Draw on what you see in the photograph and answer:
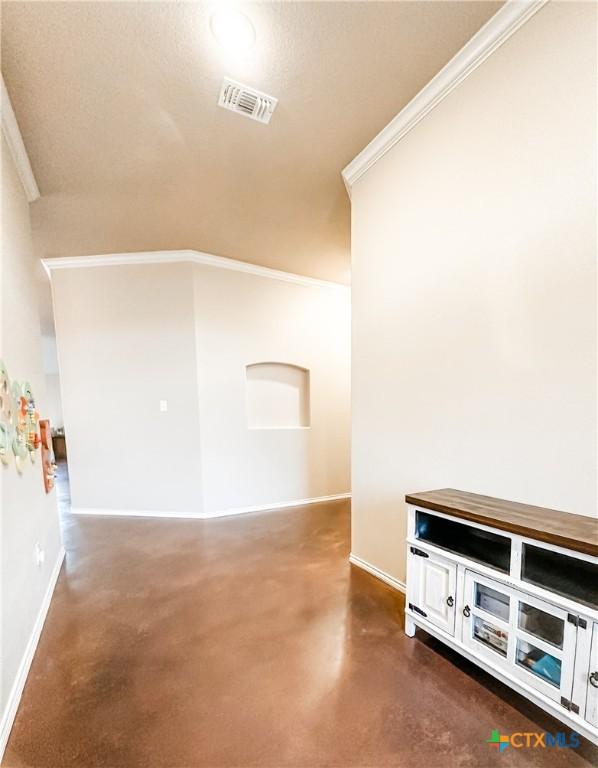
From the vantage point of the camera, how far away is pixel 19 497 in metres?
1.73

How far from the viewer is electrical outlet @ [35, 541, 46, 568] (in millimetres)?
1988

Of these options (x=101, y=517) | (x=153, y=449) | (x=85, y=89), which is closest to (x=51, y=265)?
(x=153, y=449)

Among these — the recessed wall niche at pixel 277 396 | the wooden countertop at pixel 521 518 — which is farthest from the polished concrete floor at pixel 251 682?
the recessed wall niche at pixel 277 396

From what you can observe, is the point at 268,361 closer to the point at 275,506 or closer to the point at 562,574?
the point at 275,506

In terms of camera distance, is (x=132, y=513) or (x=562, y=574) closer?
(x=562, y=574)

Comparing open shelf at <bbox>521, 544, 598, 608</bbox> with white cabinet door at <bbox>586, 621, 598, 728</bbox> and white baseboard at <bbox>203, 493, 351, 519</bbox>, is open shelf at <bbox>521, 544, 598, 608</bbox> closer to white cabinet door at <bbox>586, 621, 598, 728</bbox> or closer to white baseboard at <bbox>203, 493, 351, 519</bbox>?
white cabinet door at <bbox>586, 621, 598, 728</bbox>

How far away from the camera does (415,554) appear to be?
1.72 m

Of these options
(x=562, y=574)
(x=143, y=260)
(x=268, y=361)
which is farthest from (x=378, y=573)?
(x=143, y=260)

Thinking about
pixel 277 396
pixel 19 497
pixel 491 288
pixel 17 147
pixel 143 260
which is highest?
pixel 17 147

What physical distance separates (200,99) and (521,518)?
264 centimetres

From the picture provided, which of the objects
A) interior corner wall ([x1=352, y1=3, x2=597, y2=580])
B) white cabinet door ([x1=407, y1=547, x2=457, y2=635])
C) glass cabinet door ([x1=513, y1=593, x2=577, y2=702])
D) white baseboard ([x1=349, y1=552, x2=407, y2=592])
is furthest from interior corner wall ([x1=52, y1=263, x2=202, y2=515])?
glass cabinet door ([x1=513, y1=593, x2=577, y2=702])

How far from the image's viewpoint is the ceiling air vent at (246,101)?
5.68 ft

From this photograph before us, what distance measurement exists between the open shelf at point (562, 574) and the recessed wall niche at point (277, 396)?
3.11 m

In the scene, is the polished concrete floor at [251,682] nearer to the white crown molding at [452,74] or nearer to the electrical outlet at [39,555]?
the electrical outlet at [39,555]
